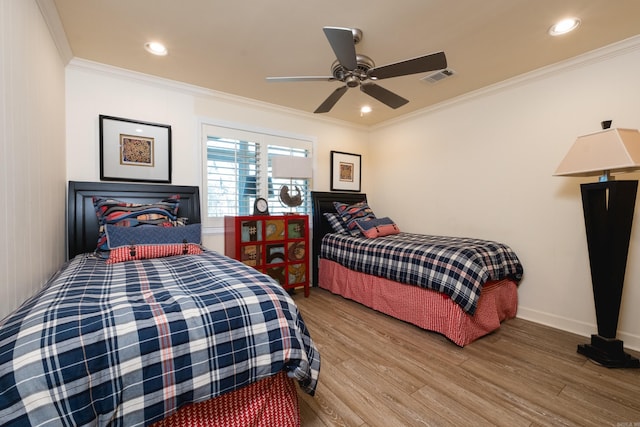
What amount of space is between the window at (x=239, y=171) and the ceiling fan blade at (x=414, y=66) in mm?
1834

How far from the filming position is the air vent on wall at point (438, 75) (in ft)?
8.69

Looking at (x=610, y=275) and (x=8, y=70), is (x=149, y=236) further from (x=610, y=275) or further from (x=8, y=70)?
(x=610, y=275)

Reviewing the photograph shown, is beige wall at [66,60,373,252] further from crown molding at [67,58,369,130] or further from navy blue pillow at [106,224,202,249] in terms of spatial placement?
navy blue pillow at [106,224,202,249]

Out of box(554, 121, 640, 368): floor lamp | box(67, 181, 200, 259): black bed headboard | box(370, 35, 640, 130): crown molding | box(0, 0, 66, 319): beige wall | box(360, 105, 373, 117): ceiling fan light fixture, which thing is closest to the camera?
box(0, 0, 66, 319): beige wall

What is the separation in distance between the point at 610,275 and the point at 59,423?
3054 mm

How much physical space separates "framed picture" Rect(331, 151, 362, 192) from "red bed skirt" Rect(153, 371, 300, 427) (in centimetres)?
312

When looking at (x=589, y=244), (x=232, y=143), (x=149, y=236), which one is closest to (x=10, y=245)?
(x=149, y=236)

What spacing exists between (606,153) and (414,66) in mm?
1434

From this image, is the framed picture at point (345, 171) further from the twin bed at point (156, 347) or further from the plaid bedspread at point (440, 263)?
the twin bed at point (156, 347)

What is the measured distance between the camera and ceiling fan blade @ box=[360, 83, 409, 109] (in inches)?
88.6

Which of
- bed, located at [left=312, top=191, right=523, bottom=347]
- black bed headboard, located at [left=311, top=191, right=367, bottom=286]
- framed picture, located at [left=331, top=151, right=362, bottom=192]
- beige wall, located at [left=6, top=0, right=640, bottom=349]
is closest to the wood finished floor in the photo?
bed, located at [left=312, top=191, right=523, bottom=347]

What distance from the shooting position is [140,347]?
0.94 m

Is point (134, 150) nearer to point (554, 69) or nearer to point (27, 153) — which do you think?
point (27, 153)

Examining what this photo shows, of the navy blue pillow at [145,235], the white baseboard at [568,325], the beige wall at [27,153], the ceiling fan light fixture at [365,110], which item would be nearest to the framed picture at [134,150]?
the beige wall at [27,153]
